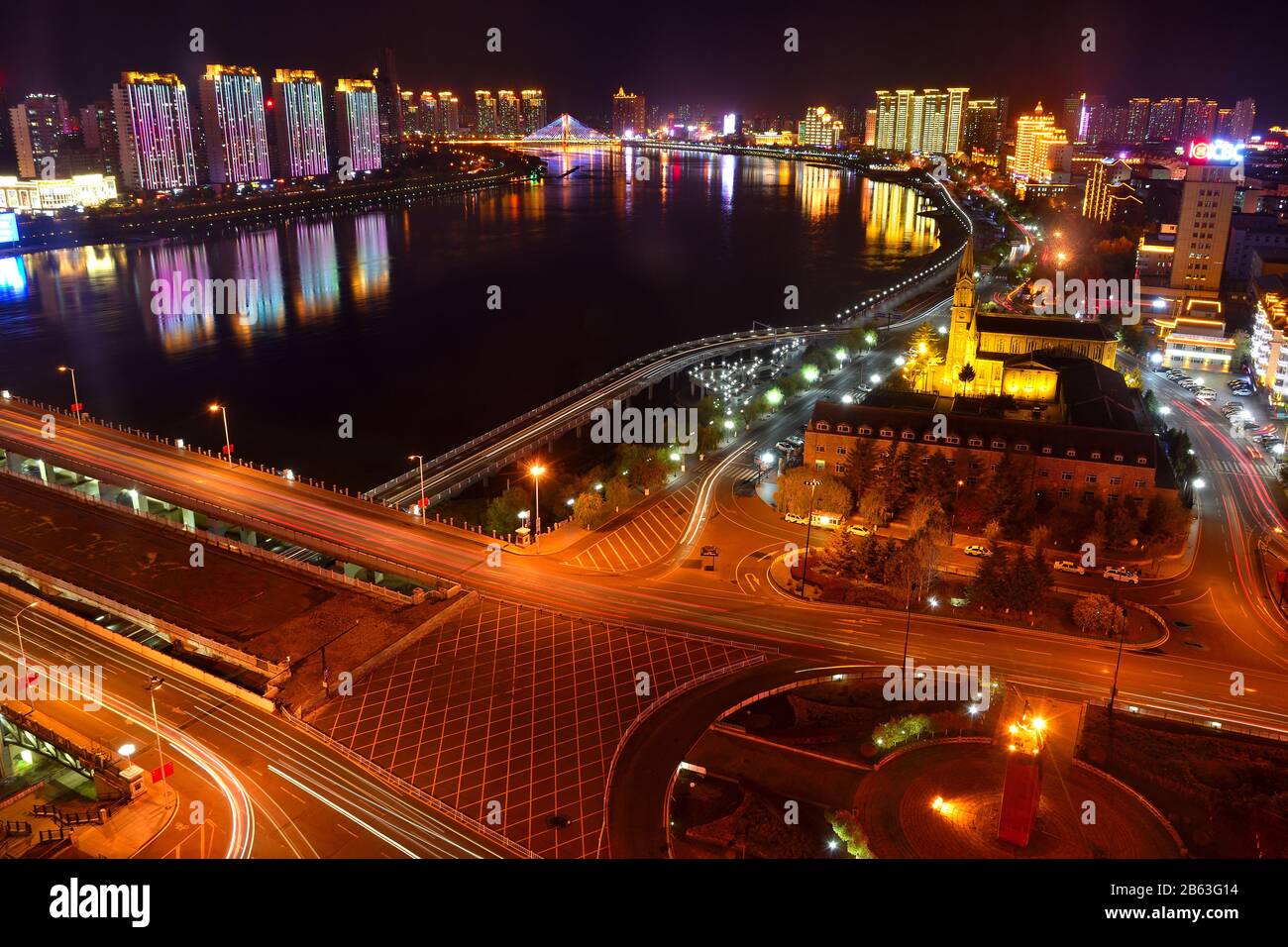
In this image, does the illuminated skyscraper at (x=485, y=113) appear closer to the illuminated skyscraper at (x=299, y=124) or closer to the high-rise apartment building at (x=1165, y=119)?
the illuminated skyscraper at (x=299, y=124)

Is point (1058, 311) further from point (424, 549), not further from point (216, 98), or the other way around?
point (216, 98)

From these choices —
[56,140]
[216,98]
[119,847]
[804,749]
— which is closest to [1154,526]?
[804,749]

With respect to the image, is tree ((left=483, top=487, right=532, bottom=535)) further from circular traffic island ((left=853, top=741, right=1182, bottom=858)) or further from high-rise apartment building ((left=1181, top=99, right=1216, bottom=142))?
high-rise apartment building ((left=1181, top=99, right=1216, bottom=142))

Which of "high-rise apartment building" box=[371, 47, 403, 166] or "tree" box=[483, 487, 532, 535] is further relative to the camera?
"high-rise apartment building" box=[371, 47, 403, 166]

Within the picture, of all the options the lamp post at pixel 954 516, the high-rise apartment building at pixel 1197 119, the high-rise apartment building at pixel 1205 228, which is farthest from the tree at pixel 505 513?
the high-rise apartment building at pixel 1197 119

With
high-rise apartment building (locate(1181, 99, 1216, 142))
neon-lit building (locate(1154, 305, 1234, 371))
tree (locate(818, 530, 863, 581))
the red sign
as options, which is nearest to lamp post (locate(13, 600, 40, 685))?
the red sign

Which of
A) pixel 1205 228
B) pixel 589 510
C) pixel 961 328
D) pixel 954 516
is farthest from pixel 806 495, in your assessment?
pixel 1205 228
